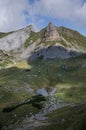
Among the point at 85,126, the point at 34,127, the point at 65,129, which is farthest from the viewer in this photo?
the point at 34,127

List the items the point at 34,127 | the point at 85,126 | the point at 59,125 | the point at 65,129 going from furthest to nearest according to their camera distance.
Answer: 1. the point at 34,127
2. the point at 59,125
3. the point at 65,129
4. the point at 85,126

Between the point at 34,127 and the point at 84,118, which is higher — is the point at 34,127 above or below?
below

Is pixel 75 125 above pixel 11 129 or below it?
above

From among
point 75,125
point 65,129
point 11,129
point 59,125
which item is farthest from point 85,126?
point 11,129

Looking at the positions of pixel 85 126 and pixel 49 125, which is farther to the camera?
pixel 49 125

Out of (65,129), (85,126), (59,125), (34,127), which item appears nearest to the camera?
(85,126)

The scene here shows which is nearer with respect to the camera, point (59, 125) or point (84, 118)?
point (84, 118)

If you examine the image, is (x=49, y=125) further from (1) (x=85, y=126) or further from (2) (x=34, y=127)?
(1) (x=85, y=126)

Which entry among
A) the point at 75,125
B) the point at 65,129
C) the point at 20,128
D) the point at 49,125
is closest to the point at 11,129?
the point at 20,128

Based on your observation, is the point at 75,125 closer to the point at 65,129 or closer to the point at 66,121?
the point at 65,129
